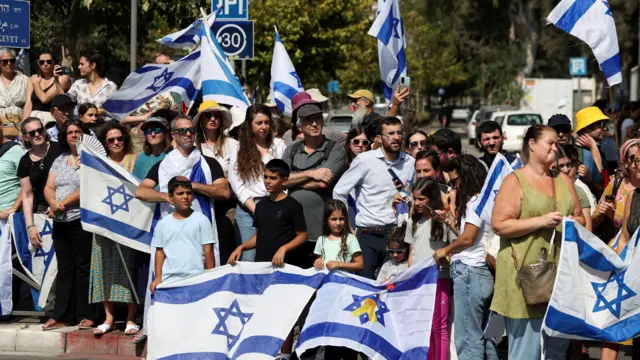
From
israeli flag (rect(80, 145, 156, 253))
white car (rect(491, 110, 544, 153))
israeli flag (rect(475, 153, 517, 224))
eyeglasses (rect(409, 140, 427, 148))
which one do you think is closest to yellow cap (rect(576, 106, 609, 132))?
eyeglasses (rect(409, 140, 427, 148))

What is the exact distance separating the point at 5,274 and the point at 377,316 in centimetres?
397

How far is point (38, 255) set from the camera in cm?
1043

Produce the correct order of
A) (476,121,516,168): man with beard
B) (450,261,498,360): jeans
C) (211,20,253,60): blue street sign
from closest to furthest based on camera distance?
1. (450,261,498,360): jeans
2. (476,121,516,168): man with beard
3. (211,20,253,60): blue street sign

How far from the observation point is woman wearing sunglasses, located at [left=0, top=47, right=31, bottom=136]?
1288 cm

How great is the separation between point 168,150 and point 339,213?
2208 millimetres

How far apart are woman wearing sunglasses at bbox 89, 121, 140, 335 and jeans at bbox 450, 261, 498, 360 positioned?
3.02 m

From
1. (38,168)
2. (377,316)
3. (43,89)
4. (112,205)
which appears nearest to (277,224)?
(377,316)

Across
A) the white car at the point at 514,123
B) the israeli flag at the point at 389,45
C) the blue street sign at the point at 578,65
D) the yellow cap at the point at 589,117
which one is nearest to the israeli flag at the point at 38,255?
the israeli flag at the point at 389,45

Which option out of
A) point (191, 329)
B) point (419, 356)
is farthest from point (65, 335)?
point (419, 356)

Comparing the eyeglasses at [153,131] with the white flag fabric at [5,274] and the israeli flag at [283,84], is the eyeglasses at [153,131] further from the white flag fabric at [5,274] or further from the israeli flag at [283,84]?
the israeli flag at [283,84]

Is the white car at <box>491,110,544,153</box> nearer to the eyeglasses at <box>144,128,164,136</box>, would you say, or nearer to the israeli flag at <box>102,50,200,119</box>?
the israeli flag at <box>102,50,200,119</box>

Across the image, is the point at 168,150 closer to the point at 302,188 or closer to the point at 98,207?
the point at 98,207

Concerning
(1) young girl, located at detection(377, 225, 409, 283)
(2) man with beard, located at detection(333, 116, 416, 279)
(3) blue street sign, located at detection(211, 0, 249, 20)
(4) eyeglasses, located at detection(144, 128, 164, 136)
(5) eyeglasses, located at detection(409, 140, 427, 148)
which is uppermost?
(3) blue street sign, located at detection(211, 0, 249, 20)

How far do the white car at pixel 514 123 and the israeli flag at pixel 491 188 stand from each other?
97.3 feet
